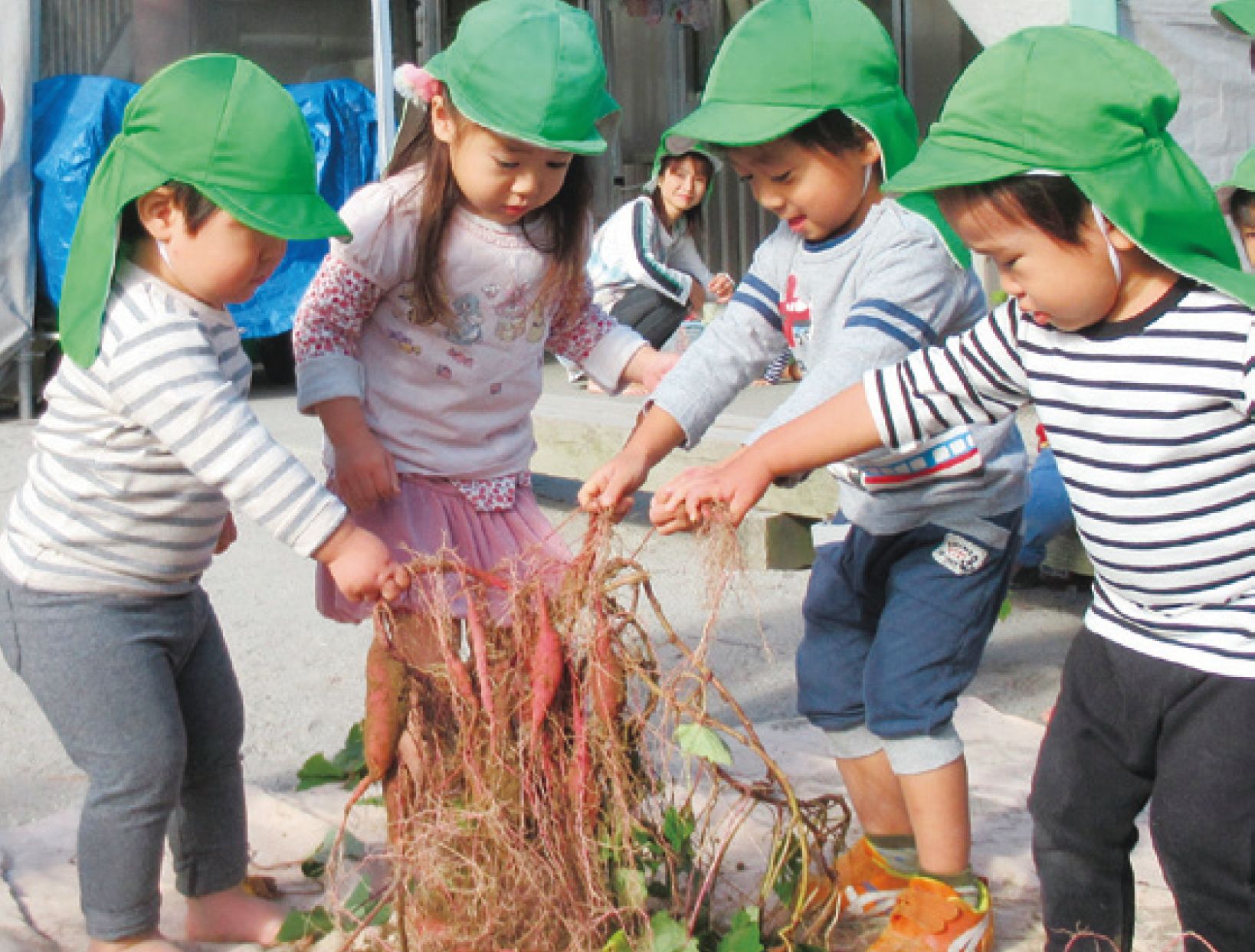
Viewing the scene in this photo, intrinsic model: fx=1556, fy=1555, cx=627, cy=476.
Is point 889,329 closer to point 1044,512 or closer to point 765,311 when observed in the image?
point 765,311

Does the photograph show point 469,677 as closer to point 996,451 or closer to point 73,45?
point 996,451

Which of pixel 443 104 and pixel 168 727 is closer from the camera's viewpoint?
pixel 168 727

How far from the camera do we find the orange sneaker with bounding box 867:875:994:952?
2270 millimetres

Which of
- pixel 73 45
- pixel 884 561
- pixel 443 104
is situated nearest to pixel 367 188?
pixel 443 104

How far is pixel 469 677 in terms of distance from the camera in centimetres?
210

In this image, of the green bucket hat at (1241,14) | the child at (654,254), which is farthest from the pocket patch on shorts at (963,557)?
the child at (654,254)

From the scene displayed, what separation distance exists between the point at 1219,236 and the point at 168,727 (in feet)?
4.95

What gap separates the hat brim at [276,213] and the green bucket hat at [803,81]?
0.56 m

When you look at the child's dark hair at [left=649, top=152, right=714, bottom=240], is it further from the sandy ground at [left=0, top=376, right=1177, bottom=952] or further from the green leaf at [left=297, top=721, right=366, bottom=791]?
the green leaf at [left=297, top=721, right=366, bottom=791]

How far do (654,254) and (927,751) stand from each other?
4699 millimetres

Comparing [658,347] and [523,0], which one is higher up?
[523,0]

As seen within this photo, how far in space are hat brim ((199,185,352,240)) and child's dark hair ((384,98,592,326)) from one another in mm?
339

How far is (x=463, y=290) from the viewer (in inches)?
98.7

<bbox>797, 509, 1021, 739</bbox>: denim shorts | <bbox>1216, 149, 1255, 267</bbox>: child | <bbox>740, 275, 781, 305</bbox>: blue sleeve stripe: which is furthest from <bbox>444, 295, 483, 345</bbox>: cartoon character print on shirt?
<bbox>1216, 149, 1255, 267</bbox>: child
